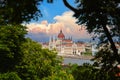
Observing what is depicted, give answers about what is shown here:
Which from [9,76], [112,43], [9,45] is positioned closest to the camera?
[112,43]

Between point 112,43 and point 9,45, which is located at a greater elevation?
point 112,43

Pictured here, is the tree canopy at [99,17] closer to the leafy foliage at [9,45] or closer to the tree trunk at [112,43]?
the tree trunk at [112,43]

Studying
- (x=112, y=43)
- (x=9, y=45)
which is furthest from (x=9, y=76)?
(x=112, y=43)

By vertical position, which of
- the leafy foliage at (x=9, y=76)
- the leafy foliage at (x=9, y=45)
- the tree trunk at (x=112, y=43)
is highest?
the tree trunk at (x=112, y=43)

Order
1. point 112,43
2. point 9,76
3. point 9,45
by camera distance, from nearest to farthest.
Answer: point 112,43 → point 9,45 → point 9,76

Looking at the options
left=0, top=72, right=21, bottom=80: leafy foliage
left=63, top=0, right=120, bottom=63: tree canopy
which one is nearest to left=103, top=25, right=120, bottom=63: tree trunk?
left=63, top=0, right=120, bottom=63: tree canopy

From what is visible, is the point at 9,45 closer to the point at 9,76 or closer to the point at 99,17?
the point at 9,76

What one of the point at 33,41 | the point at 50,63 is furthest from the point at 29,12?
the point at 33,41

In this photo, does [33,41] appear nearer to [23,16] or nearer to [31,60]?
[31,60]

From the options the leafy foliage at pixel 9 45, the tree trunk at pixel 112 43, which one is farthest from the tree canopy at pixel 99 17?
the leafy foliage at pixel 9 45

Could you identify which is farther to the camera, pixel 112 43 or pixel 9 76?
pixel 9 76

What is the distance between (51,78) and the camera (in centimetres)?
3753

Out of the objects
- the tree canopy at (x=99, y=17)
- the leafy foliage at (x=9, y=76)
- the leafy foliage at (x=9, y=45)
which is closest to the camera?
the tree canopy at (x=99, y=17)

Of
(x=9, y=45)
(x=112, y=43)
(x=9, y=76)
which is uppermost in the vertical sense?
(x=112, y=43)
